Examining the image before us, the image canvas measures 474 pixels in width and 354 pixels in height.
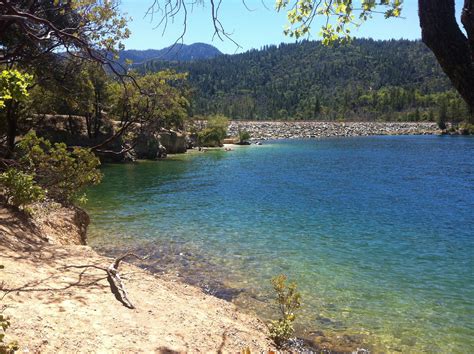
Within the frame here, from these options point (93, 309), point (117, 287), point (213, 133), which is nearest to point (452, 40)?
point (93, 309)

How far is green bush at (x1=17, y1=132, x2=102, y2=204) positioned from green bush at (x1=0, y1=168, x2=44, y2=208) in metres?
1.37

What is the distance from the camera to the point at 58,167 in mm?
11422

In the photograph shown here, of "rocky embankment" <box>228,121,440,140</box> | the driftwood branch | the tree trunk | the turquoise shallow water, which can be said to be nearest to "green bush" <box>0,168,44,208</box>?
the driftwood branch

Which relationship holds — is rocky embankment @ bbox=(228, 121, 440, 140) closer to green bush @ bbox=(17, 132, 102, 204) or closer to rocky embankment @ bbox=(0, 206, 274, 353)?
green bush @ bbox=(17, 132, 102, 204)

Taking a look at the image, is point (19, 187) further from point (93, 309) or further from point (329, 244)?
point (329, 244)

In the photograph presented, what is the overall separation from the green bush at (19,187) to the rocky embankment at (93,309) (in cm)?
44

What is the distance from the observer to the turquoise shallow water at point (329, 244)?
332 inches

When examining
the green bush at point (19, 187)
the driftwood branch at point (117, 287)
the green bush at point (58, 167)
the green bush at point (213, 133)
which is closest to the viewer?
the driftwood branch at point (117, 287)

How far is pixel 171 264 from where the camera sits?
1145 centimetres

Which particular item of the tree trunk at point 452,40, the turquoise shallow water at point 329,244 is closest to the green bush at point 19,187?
the turquoise shallow water at point 329,244

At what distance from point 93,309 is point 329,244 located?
9753 millimetres

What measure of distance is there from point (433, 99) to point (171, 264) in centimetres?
18955

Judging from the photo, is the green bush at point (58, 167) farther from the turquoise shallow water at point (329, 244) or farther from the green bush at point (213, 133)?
the green bush at point (213, 133)

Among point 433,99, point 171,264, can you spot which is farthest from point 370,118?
point 171,264
